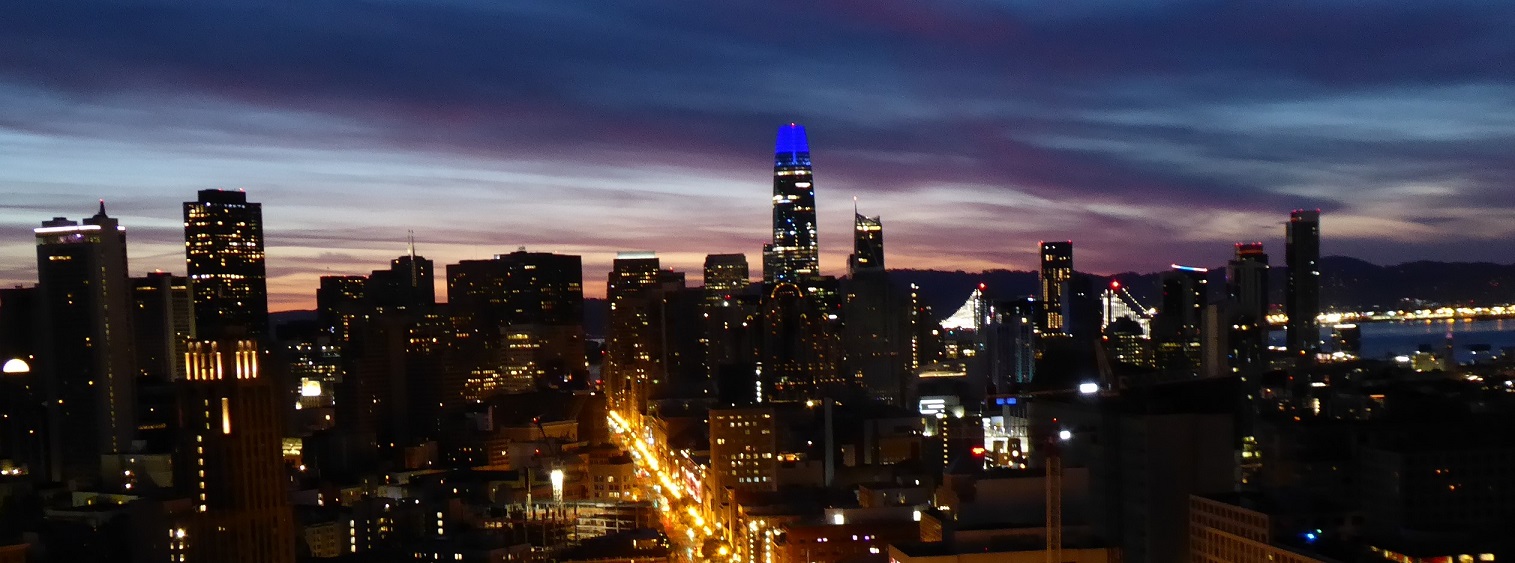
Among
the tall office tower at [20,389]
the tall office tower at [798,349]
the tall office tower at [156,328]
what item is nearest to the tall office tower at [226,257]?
the tall office tower at [156,328]

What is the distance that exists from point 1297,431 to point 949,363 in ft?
179

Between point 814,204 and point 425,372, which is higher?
point 814,204

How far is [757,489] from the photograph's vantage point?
43.7m

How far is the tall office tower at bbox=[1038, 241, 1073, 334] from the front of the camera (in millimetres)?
78500

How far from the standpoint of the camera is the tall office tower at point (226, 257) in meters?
69.9

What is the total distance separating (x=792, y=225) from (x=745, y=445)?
4259 centimetres

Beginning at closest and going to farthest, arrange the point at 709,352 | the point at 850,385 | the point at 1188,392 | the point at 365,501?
1. the point at 1188,392
2. the point at 365,501
3. the point at 850,385
4. the point at 709,352

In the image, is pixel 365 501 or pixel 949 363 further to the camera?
pixel 949 363

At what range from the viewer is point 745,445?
48.0 metres

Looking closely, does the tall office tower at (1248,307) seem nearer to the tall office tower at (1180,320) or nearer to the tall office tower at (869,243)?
the tall office tower at (1180,320)

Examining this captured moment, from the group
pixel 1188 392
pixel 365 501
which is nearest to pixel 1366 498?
pixel 1188 392

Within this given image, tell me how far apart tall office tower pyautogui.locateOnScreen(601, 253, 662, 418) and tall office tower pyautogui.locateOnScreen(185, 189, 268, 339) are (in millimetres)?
19811

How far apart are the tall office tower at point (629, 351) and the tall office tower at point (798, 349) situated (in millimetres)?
6765

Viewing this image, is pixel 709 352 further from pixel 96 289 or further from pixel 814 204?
→ pixel 96 289
